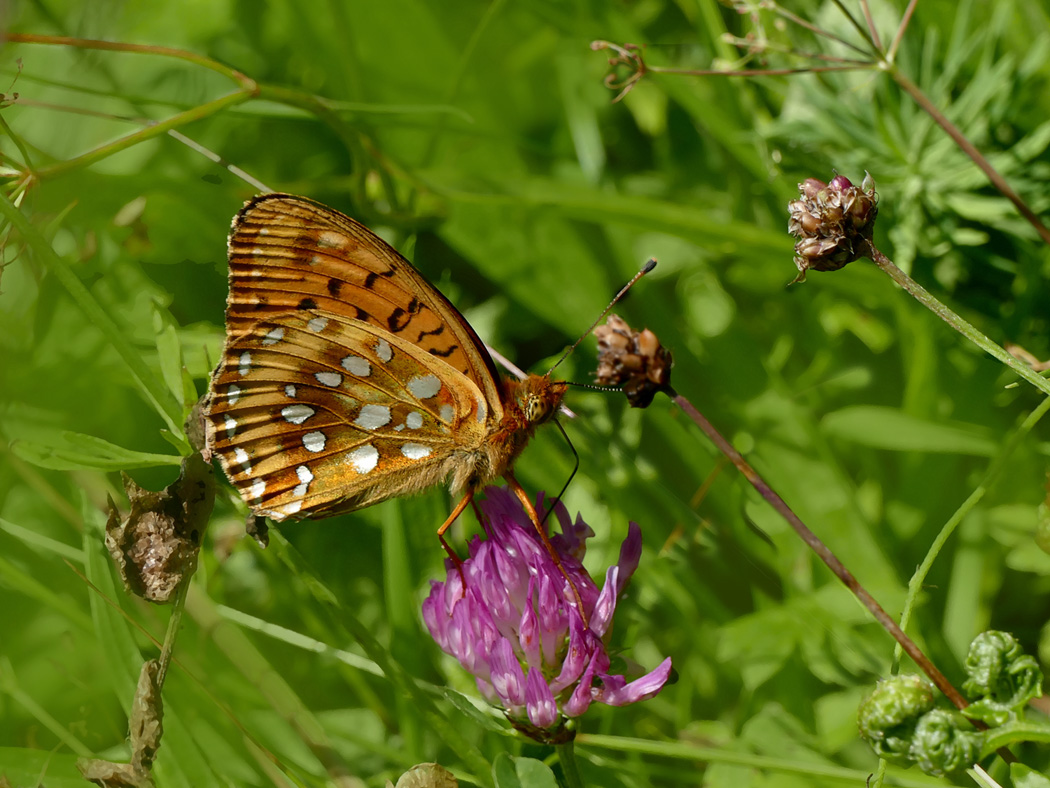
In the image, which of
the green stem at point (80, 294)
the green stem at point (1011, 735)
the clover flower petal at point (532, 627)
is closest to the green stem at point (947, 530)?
the green stem at point (1011, 735)

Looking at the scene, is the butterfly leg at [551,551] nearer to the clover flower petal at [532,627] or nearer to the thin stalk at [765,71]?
the clover flower petal at [532,627]

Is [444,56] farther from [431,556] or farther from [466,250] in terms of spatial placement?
[431,556]

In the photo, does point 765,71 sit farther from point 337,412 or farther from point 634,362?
point 337,412

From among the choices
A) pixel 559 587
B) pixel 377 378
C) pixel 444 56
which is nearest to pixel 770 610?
pixel 559 587

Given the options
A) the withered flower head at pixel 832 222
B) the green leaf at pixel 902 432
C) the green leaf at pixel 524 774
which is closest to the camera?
the withered flower head at pixel 832 222

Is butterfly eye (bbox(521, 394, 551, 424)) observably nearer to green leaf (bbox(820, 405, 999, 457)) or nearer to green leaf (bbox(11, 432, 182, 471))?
green leaf (bbox(11, 432, 182, 471))

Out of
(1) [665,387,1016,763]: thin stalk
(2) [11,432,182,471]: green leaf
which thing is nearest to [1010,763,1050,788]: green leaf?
(1) [665,387,1016,763]: thin stalk
